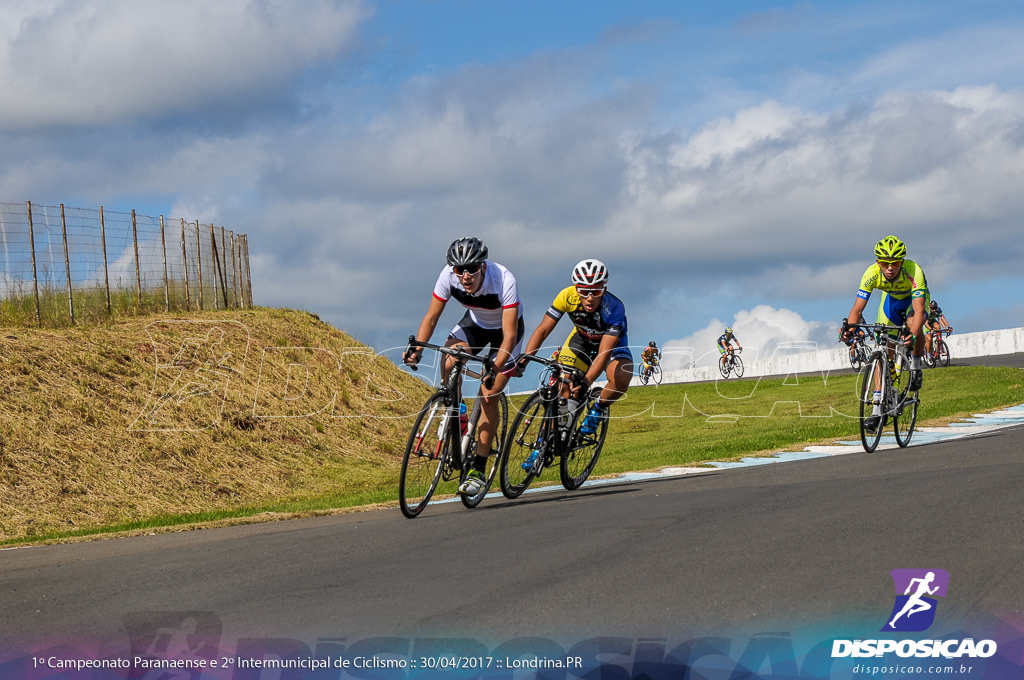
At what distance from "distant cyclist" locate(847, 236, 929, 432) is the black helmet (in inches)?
239

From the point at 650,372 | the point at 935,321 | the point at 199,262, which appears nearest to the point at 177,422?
the point at 199,262

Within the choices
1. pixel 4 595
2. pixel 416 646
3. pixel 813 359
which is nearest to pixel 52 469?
pixel 4 595

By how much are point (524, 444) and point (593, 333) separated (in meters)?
1.39

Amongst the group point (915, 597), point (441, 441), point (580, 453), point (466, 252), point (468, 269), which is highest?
point (466, 252)

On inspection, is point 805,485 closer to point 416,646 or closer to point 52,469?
point 416,646

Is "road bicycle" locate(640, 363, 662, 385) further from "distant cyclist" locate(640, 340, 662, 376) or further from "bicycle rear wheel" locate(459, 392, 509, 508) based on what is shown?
"bicycle rear wheel" locate(459, 392, 509, 508)

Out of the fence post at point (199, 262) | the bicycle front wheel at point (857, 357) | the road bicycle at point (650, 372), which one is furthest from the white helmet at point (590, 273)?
the road bicycle at point (650, 372)

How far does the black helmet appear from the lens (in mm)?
9219

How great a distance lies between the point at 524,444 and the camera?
10.2 m

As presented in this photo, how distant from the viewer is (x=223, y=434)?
1925cm

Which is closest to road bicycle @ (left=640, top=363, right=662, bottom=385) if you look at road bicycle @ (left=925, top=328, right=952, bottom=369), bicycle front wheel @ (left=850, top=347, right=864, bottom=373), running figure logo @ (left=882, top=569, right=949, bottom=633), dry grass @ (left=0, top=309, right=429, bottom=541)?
bicycle front wheel @ (left=850, top=347, right=864, bottom=373)

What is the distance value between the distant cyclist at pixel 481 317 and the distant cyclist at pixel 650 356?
32.9 metres

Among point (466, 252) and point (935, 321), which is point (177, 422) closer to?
point (466, 252)

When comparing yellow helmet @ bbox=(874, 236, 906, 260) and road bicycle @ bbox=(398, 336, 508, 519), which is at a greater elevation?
yellow helmet @ bbox=(874, 236, 906, 260)
